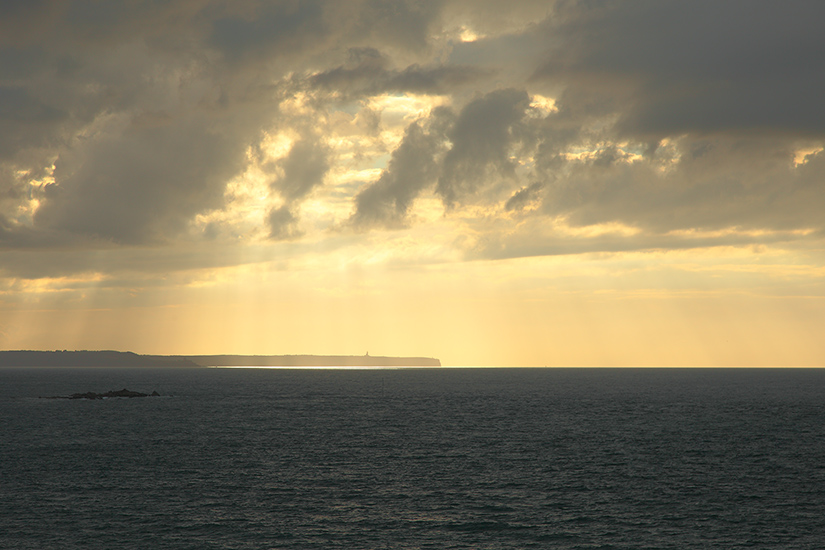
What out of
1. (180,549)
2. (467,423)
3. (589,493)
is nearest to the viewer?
(180,549)

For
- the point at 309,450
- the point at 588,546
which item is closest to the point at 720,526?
the point at 588,546

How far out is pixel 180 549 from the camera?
135 ft

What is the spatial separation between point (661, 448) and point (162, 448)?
62.2 m

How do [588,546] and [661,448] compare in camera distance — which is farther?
[661,448]

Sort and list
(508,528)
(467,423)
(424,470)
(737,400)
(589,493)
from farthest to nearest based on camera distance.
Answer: (737,400) < (467,423) < (424,470) < (589,493) < (508,528)

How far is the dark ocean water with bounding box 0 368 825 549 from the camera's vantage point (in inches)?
1762

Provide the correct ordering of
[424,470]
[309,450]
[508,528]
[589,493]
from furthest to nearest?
[309,450]
[424,470]
[589,493]
[508,528]

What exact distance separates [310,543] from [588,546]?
58.6 ft

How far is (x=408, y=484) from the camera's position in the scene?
60438 mm

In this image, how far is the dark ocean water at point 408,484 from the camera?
44750mm

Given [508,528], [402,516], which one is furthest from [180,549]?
[508,528]

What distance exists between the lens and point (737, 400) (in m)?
181

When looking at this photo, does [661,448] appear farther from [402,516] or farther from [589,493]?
[402,516]

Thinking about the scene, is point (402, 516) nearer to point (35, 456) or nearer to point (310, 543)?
point (310, 543)
